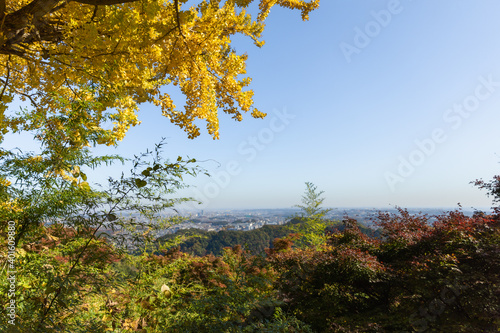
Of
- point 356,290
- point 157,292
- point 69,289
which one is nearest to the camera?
point 69,289

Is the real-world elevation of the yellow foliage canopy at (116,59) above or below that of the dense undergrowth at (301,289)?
above

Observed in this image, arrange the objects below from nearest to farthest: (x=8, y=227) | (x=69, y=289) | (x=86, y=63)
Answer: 1. (x=69, y=289)
2. (x=8, y=227)
3. (x=86, y=63)

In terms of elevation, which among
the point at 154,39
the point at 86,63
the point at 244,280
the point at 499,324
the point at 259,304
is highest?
the point at 154,39

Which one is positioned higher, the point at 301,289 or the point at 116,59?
the point at 116,59

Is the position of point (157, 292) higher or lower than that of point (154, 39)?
lower

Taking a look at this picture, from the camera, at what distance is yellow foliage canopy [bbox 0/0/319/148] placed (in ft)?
6.68

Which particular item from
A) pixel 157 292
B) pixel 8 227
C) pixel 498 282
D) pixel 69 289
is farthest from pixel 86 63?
pixel 498 282

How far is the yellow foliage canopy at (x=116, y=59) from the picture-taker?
2037 millimetres

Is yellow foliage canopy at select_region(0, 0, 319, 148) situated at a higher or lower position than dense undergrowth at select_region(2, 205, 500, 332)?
higher

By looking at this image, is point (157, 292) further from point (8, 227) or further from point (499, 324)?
point (499, 324)

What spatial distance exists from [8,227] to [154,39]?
236cm

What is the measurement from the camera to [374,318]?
3.07 metres

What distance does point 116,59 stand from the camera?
231 centimetres

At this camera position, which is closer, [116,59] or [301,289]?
[116,59]
